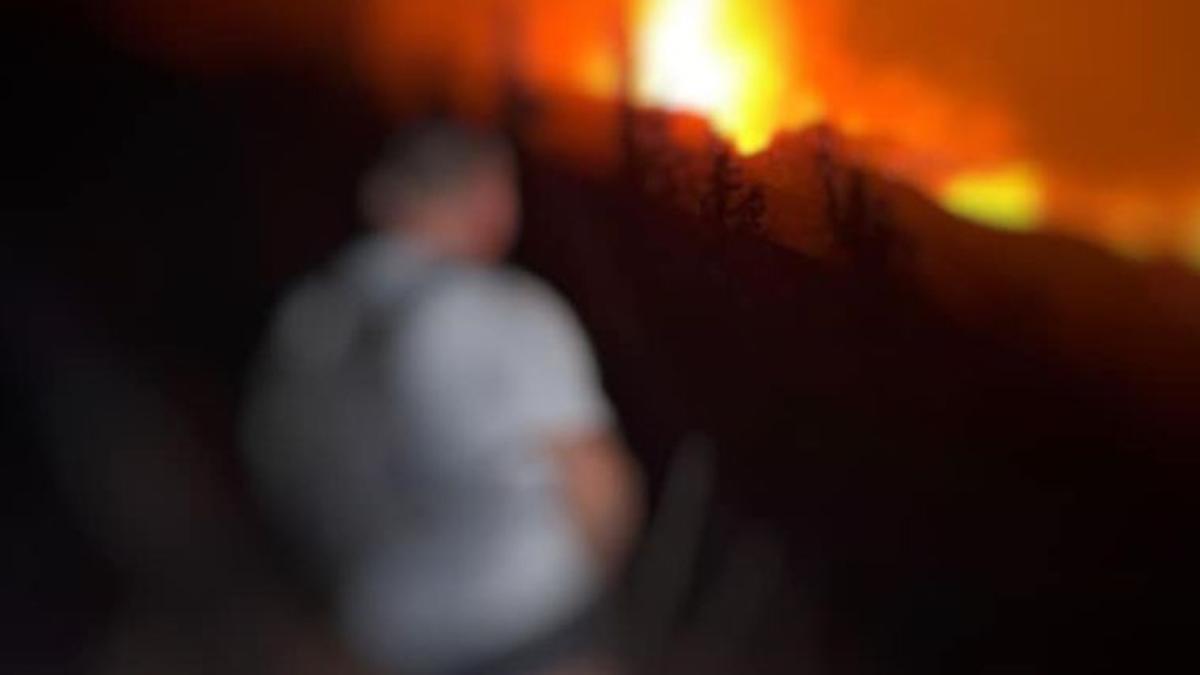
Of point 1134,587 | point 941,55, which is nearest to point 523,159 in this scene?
point 941,55

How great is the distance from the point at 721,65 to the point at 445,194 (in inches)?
9.4

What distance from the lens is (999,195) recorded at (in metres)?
1.55

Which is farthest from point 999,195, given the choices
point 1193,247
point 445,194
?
point 445,194

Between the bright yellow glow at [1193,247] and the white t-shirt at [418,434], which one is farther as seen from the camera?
the bright yellow glow at [1193,247]

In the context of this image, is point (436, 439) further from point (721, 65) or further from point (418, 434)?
point (721, 65)

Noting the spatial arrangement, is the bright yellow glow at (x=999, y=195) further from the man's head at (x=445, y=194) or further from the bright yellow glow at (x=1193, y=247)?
the man's head at (x=445, y=194)

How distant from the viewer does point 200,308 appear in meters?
1.47

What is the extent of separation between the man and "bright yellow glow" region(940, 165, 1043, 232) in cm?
32

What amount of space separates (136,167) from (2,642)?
1.17ft

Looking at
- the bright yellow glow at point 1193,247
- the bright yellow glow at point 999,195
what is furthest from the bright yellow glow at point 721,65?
the bright yellow glow at point 1193,247

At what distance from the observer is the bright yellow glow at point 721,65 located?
154 cm

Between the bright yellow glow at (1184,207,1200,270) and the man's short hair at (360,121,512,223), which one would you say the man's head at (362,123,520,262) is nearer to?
the man's short hair at (360,121,512,223)

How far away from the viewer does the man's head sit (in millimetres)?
1481

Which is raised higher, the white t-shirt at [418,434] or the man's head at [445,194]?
the man's head at [445,194]
